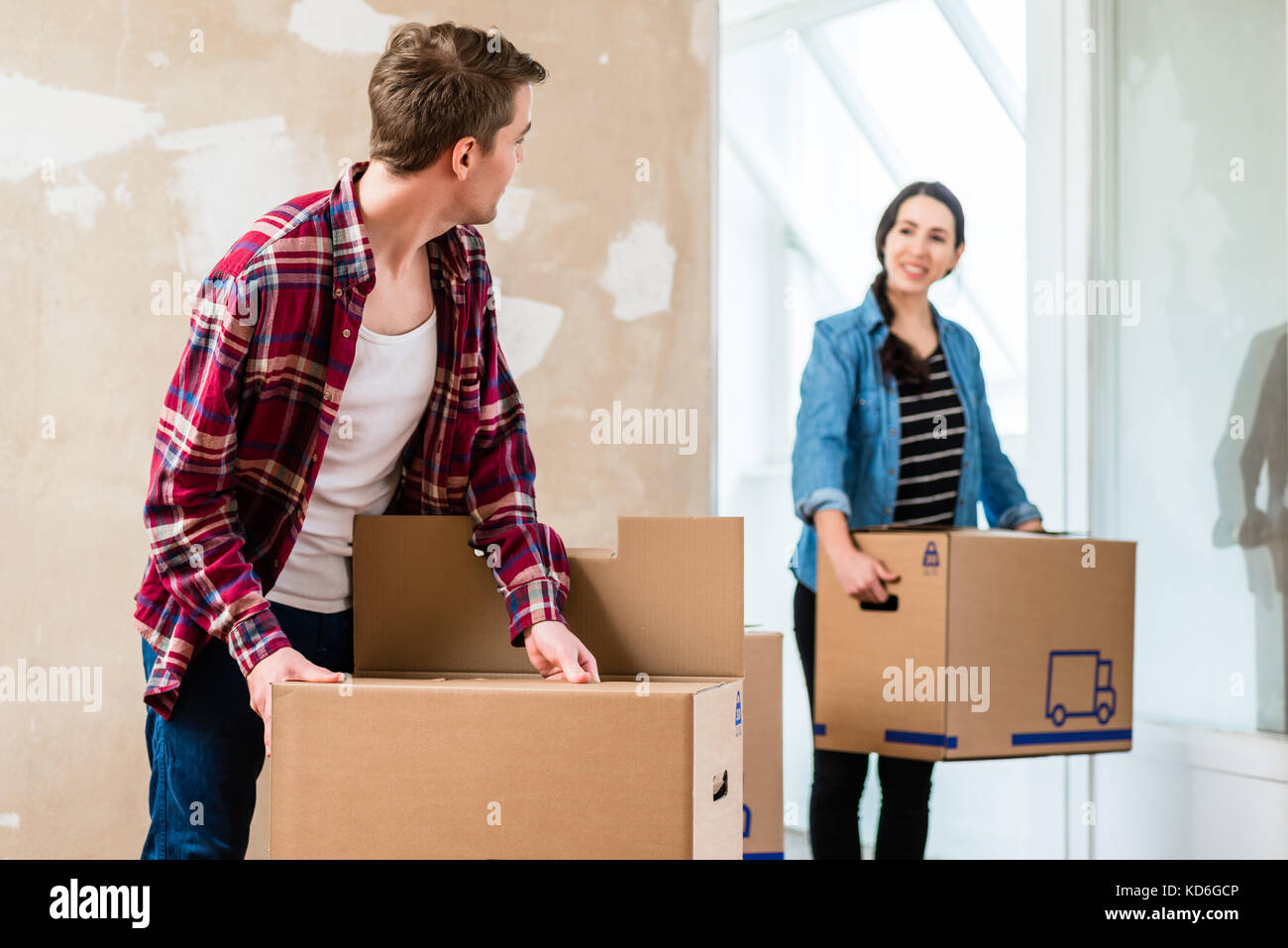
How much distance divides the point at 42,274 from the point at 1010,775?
84.9 inches

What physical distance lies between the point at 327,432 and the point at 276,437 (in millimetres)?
45

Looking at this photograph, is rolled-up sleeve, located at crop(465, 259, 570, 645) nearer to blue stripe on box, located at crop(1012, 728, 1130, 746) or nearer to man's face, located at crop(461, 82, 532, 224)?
man's face, located at crop(461, 82, 532, 224)

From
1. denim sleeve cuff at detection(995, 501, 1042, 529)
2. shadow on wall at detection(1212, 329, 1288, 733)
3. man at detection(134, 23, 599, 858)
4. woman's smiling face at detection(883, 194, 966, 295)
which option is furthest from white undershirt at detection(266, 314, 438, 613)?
shadow on wall at detection(1212, 329, 1288, 733)

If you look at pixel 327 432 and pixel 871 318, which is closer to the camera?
pixel 327 432

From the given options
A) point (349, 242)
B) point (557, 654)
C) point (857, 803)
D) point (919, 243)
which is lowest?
point (857, 803)

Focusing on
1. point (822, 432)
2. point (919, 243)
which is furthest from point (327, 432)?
point (919, 243)

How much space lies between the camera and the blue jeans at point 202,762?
1062mm

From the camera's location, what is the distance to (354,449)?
1.14 meters

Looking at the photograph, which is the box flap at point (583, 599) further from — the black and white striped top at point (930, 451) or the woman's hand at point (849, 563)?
the black and white striped top at point (930, 451)

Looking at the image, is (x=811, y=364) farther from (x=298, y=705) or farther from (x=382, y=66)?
(x=298, y=705)

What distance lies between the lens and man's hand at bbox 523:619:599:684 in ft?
3.24

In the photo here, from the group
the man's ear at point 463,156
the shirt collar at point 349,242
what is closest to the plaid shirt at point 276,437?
the shirt collar at point 349,242

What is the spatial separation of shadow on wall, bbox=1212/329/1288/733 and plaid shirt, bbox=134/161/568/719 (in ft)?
5.21

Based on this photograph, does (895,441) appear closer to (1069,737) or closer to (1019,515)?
(1019,515)
